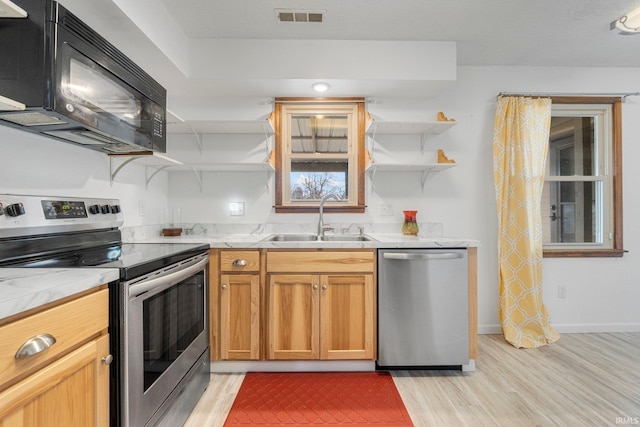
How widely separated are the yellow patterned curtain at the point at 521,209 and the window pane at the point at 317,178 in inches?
50.7

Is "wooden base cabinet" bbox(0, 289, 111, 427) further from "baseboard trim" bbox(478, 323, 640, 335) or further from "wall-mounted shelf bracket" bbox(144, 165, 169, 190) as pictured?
"baseboard trim" bbox(478, 323, 640, 335)

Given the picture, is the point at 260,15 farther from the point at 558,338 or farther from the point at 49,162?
the point at 558,338

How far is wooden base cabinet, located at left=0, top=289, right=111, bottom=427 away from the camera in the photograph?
74 cm

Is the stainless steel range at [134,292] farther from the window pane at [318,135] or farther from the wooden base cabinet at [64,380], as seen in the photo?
the window pane at [318,135]

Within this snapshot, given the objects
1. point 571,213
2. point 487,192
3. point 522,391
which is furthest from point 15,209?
point 571,213

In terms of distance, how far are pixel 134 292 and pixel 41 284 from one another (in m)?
0.32

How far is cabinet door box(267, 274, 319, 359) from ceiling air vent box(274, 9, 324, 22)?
1671 millimetres

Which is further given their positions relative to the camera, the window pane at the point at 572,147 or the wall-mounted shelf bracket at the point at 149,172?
the window pane at the point at 572,147

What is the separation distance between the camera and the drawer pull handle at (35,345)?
0.74 m

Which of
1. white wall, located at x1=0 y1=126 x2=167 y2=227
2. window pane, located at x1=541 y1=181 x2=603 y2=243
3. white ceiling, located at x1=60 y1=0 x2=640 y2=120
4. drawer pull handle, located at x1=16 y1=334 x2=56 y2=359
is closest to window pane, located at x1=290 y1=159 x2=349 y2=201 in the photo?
white ceiling, located at x1=60 y1=0 x2=640 y2=120

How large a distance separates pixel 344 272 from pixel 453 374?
977 mm

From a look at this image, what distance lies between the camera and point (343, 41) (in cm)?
231

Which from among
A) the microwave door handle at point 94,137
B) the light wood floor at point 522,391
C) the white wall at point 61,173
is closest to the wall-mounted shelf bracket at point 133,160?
the white wall at point 61,173

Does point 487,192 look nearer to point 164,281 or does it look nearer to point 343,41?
point 343,41
